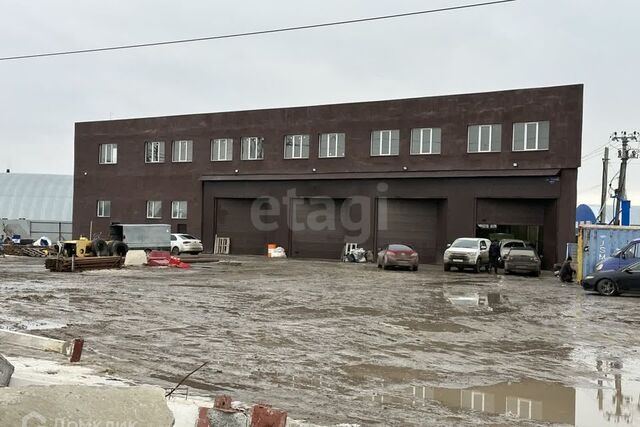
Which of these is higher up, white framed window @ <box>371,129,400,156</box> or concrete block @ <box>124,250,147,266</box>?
white framed window @ <box>371,129,400,156</box>

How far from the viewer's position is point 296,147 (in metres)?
47.7

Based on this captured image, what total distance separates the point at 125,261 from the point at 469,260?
57.9 feet

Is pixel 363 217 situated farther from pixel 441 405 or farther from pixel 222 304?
pixel 441 405

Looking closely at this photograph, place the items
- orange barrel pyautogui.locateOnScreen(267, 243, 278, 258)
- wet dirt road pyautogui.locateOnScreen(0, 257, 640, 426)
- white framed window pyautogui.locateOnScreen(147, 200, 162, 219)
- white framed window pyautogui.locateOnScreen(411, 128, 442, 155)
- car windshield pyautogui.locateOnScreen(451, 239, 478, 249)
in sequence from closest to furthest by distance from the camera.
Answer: wet dirt road pyautogui.locateOnScreen(0, 257, 640, 426) < car windshield pyautogui.locateOnScreen(451, 239, 478, 249) < white framed window pyautogui.locateOnScreen(411, 128, 442, 155) < orange barrel pyautogui.locateOnScreen(267, 243, 278, 258) < white framed window pyautogui.locateOnScreen(147, 200, 162, 219)

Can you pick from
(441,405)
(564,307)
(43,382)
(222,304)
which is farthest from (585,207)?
(43,382)

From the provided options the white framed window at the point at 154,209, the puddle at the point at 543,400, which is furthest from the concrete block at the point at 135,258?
the puddle at the point at 543,400

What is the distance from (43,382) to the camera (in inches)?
243

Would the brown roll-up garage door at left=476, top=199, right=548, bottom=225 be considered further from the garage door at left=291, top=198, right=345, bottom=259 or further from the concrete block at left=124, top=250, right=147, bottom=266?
the concrete block at left=124, top=250, right=147, bottom=266

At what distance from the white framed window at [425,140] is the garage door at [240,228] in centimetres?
1325

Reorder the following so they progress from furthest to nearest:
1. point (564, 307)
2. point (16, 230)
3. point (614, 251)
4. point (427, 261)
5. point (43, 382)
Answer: point (16, 230) < point (427, 261) < point (614, 251) < point (564, 307) < point (43, 382)

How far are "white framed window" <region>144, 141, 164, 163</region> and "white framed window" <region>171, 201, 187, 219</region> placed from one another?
4040 mm

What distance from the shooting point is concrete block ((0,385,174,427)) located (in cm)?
446

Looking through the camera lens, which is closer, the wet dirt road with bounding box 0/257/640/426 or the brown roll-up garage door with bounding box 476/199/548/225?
the wet dirt road with bounding box 0/257/640/426

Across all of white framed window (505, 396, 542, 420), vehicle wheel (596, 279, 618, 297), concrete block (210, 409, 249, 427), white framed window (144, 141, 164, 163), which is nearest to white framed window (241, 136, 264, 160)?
white framed window (144, 141, 164, 163)
